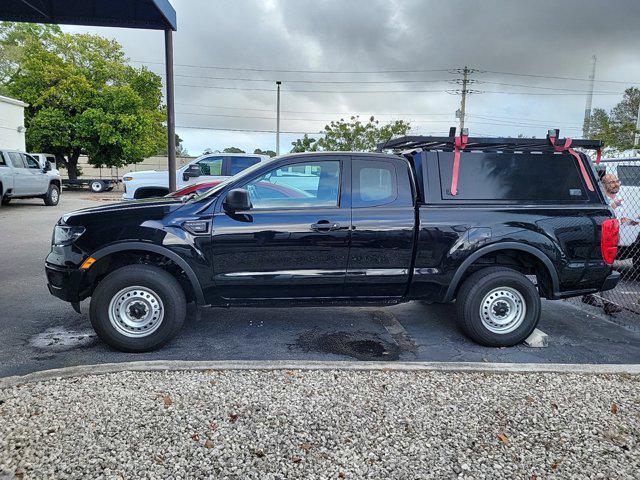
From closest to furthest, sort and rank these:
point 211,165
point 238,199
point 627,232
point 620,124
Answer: point 238,199, point 627,232, point 211,165, point 620,124

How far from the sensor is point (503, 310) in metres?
4.81

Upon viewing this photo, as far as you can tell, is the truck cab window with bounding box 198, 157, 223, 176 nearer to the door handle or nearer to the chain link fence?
the chain link fence

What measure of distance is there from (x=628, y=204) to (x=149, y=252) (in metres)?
7.50

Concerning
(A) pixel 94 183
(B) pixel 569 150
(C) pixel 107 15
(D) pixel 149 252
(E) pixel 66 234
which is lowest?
(A) pixel 94 183

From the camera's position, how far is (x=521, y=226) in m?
4.66

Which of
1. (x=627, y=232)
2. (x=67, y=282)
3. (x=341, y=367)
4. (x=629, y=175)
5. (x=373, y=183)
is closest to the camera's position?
(x=341, y=367)

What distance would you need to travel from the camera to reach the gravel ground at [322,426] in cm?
276

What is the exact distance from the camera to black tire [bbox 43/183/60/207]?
1833 centimetres

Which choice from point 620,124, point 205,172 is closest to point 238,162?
point 205,172

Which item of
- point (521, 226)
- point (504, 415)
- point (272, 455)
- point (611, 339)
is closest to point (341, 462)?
point (272, 455)

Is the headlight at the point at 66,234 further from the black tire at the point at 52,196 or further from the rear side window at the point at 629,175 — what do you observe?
the black tire at the point at 52,196

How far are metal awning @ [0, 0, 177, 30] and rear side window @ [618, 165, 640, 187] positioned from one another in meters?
8.13

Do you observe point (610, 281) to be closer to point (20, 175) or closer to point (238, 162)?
point (238, 162)

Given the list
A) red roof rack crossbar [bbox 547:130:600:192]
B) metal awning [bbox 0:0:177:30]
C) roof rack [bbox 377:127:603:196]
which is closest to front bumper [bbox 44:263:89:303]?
roof rack [bbox 377:127:603:196]
